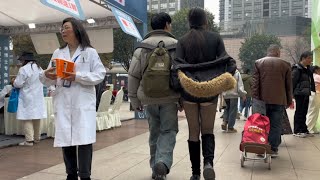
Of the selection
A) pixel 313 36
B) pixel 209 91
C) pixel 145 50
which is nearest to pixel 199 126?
pixel 209 91

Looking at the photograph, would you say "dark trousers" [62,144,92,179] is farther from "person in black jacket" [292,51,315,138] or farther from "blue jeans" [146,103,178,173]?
"person in black jacket" [292,51,315,138]

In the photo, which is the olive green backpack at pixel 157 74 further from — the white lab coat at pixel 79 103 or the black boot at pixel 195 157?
the black boot at pixel 195 157

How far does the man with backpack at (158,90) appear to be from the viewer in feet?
11.2

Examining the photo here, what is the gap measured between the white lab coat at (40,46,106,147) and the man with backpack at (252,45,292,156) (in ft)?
8.90

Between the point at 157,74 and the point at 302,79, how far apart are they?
5.00 metres

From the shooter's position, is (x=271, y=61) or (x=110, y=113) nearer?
(x=271, y=61)

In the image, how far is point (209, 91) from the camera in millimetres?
3336

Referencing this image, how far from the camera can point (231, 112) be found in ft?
27.7

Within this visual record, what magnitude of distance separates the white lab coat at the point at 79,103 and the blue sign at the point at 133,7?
19.9ft

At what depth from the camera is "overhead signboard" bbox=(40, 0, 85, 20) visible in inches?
227

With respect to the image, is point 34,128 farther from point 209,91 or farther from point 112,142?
point 209,91

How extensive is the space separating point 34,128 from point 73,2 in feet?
7.98

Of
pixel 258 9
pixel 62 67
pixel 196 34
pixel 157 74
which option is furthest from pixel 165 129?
pixel 258 9

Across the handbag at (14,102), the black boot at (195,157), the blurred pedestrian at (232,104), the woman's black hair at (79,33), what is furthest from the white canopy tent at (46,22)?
the black boot at (195,157)
